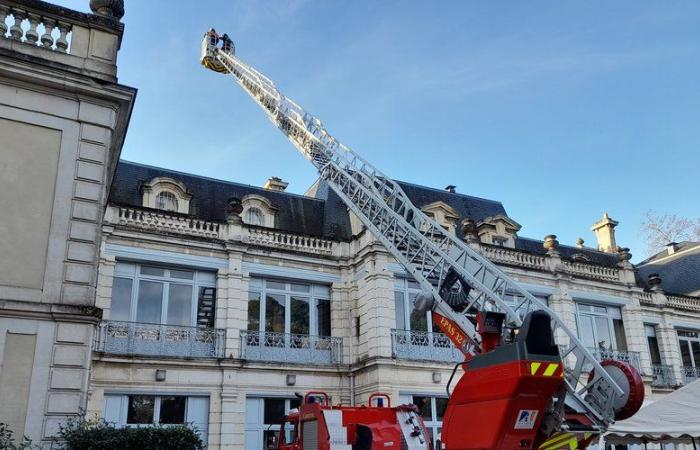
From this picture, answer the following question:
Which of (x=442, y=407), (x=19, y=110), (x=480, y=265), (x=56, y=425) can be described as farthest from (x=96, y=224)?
(x=442, y=407)

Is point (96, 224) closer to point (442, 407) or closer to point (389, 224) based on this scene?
point (389, 224)

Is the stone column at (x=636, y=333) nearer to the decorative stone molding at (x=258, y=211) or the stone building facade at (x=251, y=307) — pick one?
the stone building facade at (x=251, y=307)

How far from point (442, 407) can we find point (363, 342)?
3.14 m

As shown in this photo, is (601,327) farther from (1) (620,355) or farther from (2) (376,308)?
(2) (376,308)

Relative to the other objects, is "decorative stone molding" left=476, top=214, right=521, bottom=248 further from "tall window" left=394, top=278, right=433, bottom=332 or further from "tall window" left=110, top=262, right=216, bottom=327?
"tall window" left=110, top=262, right=216, bottom=327

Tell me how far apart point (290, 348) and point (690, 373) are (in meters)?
17.1

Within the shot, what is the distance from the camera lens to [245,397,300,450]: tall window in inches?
701

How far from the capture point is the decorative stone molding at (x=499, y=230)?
23078 millimetres

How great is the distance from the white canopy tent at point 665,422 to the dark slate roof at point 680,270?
1926 cm

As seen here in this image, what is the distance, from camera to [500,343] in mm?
8516

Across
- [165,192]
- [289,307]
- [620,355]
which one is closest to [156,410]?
[289,307]

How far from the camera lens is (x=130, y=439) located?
24.5ft

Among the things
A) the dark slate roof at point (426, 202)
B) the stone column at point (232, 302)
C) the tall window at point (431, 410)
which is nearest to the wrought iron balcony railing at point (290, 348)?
the stone column at point (232, 302)

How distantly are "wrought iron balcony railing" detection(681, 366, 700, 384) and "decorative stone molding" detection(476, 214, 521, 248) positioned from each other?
9.10 meters
